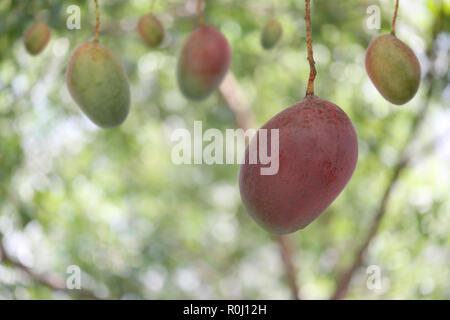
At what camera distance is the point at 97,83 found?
64 cm

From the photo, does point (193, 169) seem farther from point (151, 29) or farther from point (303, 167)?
point (303, 167)

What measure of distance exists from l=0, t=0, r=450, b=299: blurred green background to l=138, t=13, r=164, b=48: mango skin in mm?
288

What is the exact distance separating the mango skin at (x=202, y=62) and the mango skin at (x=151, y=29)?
5 centimetres

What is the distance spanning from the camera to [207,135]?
2.15 metres

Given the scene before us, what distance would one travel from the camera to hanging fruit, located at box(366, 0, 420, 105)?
56cm

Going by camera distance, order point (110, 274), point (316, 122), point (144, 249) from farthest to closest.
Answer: point (144, 249)
point (110, 274)
point (316, 122)

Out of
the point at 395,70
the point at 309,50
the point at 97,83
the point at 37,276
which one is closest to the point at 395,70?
the point at 395,70

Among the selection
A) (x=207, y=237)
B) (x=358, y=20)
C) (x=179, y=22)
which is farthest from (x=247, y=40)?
(x=207, y=237)

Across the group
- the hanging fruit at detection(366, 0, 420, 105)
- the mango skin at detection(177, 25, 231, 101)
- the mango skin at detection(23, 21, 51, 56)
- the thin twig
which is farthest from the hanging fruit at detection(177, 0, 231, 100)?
the thin twig

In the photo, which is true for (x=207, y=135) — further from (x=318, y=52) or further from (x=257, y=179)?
(x=257, y=179)

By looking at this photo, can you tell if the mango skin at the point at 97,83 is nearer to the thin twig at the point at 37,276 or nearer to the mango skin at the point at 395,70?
the mango skin at the point at 395,70

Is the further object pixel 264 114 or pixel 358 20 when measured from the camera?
pixel 264 114

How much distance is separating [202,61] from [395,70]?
1.26ft

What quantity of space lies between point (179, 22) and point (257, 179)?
1234mm
